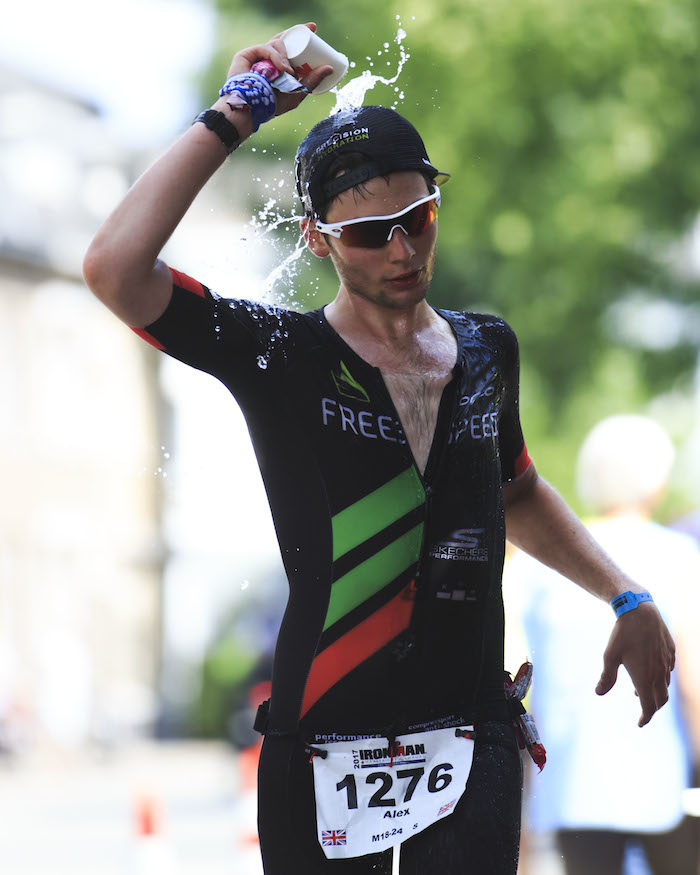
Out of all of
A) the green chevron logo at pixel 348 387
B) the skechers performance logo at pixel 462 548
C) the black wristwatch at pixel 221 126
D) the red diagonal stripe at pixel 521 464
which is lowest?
the skechers performance logo at pixel 462 548

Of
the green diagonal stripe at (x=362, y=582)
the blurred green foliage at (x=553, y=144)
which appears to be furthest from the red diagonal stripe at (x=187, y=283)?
the blurred green foliage at (x=553, y=144)

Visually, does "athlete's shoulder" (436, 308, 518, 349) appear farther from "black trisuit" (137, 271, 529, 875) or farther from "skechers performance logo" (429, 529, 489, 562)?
"skechers performance logo" (429, 529, 489, 562)

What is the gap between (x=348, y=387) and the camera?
2576 mm

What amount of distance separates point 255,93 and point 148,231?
371 millimetres

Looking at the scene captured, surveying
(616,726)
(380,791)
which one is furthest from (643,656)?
(616,726)

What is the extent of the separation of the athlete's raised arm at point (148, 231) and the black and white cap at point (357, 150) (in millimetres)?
251

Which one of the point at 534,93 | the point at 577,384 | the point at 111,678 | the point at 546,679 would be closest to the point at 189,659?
the point at 111,678

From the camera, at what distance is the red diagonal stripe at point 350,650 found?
8.24ft

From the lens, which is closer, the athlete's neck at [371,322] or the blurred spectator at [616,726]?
the athlete's neck at [371,322]

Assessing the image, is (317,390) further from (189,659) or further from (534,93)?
(189,659)

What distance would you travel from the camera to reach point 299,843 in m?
2.45

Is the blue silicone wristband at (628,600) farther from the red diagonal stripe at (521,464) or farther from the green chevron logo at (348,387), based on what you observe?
the green chevron logo at (348,387)

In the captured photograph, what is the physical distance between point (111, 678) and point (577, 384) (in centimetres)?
1376

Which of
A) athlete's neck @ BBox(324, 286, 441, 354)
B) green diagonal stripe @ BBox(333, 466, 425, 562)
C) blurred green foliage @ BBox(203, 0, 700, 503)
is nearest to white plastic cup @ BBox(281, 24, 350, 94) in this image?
athlete's neck @ BBox(324, 286, 441, 354)
